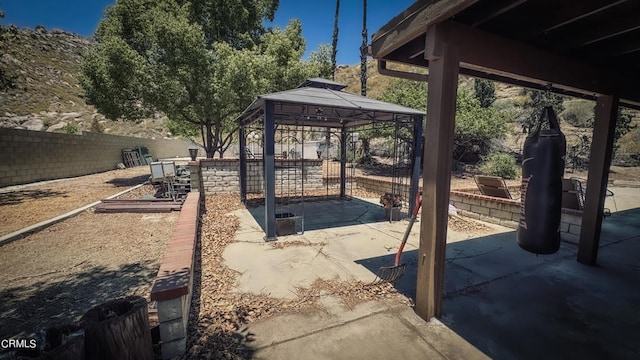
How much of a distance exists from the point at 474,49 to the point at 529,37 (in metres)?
0.75

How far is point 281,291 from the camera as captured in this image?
134 inches

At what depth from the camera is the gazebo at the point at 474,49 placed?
2457 millimetres

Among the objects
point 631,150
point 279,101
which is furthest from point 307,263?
point 631,150

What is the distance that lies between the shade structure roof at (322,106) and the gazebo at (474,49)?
7.52 ft

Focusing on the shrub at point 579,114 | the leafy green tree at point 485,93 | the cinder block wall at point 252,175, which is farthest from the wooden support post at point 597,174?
the shrub at point 579,114

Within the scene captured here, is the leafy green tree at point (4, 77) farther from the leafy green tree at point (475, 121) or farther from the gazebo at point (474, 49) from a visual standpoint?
the leafy green tree at point (475, 121)

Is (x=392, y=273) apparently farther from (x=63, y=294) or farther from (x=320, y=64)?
(x=320, y=64)

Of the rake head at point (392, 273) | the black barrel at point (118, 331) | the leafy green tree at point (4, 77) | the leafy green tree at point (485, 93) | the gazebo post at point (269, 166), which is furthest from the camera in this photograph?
the leafy green tree at point (485, 93)

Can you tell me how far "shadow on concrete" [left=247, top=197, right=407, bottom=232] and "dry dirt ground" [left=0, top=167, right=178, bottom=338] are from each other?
2.44 metres

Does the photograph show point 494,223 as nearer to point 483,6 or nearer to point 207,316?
point 483,6

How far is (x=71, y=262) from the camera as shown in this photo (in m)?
4.23

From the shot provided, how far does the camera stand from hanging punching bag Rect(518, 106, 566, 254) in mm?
2672

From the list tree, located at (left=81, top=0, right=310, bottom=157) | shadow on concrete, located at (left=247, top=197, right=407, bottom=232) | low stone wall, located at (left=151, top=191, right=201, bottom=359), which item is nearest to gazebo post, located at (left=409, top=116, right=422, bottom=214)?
shadow on concrete, located at (left=247, top=197, right=407, bottom=232)

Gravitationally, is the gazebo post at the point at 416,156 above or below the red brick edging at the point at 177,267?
above
